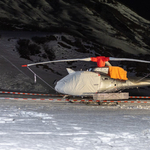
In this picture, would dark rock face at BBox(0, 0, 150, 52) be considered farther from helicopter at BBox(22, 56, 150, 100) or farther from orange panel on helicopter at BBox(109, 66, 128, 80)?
helicopter at BBox(22, 56, 150, 100)

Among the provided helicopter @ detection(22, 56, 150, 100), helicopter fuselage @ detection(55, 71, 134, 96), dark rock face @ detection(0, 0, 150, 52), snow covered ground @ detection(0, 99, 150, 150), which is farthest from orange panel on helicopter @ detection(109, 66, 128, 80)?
dark rock face @ detection(0, 0, 150, 52)

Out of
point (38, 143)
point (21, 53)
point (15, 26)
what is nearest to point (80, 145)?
point (38, 143)

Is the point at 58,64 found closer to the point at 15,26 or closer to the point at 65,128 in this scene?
the point at 15,26

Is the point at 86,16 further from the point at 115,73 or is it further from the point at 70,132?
the point at 70,132

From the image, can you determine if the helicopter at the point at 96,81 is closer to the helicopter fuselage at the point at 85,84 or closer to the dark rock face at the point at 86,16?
the helicopter fuselage at the point at 85,84

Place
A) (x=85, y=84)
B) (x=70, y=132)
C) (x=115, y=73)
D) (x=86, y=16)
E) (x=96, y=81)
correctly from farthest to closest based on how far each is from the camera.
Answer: (x=86, y=16) < (x=115, y=73) < (x=96, y=81) < (x=85, y=84) < (x=70, y=132)

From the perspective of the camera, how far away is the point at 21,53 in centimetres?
2511

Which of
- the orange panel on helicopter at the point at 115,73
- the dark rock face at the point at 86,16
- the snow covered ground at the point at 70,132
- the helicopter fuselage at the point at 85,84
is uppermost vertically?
the dark rock face at the point at 86,16

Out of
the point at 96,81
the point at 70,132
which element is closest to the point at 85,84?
the point at 96,81

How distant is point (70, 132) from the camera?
19.0 feet

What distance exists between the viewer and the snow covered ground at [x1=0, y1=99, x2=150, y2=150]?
4727 mm

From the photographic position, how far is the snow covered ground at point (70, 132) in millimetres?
4727

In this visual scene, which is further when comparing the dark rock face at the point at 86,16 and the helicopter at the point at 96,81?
the dark rock face at the point at 86,16

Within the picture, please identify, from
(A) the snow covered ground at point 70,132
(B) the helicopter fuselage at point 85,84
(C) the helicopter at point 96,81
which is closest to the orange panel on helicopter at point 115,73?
(C) the helicopter at point 96,81
